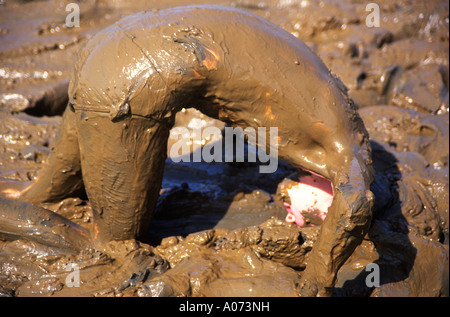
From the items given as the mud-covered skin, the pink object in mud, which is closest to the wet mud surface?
the pink object in mud

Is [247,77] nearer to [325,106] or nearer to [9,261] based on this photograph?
[325,106]

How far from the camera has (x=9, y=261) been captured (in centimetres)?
266

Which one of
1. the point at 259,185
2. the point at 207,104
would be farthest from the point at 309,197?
the point at 207,104

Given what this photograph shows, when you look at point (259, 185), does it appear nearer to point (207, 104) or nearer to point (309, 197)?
point (309, 197)

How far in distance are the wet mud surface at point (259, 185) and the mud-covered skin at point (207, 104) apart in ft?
0.88

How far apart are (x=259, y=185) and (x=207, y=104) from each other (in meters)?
1.09

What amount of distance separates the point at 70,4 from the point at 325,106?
13.9 feet

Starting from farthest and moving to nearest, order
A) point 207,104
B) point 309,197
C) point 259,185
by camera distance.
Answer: point 259,185 < point 309,197 < point 207,104

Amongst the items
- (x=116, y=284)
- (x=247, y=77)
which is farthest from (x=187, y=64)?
(x=116, y=284)

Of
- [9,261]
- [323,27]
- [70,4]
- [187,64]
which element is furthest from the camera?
[70,4]

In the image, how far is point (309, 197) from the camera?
300cm

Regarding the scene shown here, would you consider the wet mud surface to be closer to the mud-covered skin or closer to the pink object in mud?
the pink object in mud

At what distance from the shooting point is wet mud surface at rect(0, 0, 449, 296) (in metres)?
2.59

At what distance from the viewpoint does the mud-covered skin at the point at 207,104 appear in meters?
2.33
